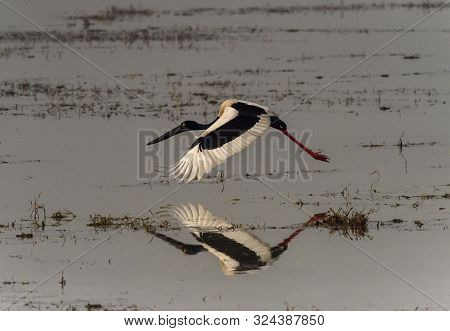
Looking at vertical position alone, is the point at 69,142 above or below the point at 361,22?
below

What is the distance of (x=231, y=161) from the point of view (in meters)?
9.97

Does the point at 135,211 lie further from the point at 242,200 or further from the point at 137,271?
the point at 137,271

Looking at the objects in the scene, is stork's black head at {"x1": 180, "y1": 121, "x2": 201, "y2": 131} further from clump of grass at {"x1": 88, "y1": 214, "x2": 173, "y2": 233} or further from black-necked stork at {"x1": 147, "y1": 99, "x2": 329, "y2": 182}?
clump of grass at {"x1": 88, "y1": 214, "x2": 173, "y2": 233}

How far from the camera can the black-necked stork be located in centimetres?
838

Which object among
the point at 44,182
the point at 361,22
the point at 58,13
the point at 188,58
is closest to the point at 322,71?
the point at 188,58

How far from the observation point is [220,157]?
8.44 m

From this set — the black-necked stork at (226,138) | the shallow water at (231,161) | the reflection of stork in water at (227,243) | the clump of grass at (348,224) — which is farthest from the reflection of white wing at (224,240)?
the clump of grass at (348,224)

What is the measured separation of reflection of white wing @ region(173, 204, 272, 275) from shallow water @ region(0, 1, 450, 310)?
0.11m

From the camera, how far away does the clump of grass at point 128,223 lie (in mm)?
7812

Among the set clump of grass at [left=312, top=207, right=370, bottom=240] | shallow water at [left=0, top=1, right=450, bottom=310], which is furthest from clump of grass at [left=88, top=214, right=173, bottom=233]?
clump of grass at [left=312, top=207, right=370, bottom=240]

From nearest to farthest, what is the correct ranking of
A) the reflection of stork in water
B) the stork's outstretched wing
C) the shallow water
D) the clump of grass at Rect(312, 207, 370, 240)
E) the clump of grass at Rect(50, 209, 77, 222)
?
the shallow water → the reflection of stork in water → the clump of grass at Rect(312, 207, 370, 240) → the clump of grass at Rect(50, 209, 77, 222) → the stork's outstretched wing

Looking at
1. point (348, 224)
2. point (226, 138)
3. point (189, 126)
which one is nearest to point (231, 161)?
point (189, 126)

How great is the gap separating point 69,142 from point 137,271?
430cm

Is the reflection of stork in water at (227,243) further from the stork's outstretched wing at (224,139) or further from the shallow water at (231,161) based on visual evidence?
the stork's outstretched wing at (224,139)
